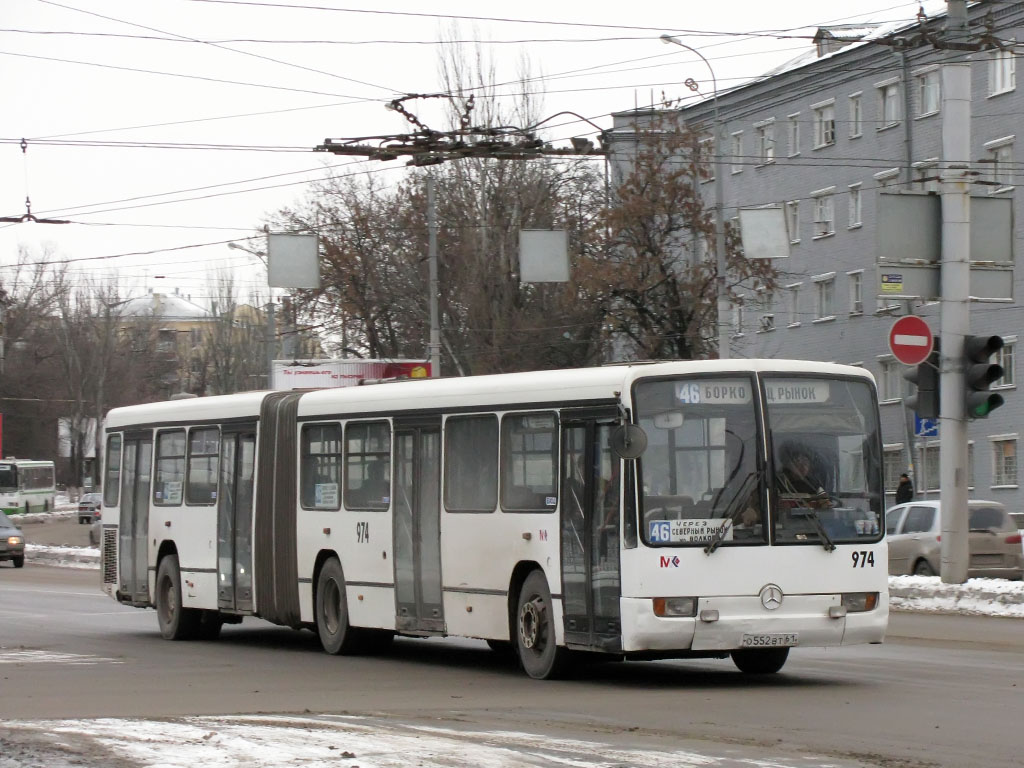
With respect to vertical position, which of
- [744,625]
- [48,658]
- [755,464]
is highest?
[755,464]

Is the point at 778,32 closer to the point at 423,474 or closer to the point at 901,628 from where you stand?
the point at 901,628

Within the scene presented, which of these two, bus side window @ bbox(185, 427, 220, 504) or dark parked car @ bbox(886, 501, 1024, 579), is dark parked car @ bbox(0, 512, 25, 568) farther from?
dark parked car @ bbox(886, 501, 1024, 579)

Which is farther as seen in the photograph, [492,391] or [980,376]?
[980,376]

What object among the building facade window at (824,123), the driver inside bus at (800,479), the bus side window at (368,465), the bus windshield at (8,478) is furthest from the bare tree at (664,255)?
the bus windshield at (8,478)

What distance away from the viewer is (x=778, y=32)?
22.0 metres

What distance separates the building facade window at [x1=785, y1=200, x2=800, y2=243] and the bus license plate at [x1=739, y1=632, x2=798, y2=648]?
46747 mm

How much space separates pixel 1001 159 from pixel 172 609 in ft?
115

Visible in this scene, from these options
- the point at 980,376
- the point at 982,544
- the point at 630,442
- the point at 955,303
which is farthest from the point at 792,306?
the point at 630,442

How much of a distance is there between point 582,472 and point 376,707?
267 cm

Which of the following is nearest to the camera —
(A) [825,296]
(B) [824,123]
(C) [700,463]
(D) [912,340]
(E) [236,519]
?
(C) [700,463]

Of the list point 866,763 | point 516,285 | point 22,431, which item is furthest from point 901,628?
point 22,431

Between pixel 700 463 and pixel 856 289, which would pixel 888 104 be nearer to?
pixel 856 289

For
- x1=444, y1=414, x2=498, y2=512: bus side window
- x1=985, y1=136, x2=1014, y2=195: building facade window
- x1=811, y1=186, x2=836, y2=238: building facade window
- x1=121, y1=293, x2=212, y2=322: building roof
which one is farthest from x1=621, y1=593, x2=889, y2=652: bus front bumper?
x1=121, y1=293, x2=212, y2=322: building roof

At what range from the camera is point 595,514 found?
1317 centimetres
